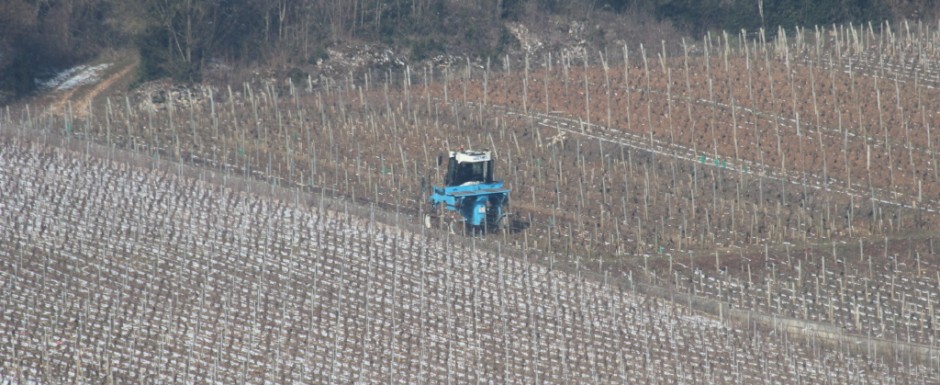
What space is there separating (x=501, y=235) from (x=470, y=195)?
2.80 ft

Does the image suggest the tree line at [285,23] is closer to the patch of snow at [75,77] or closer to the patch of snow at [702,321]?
the patch of snow at [75,77]

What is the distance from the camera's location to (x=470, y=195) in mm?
27156

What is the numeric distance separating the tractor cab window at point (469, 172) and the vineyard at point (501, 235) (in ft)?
3.15

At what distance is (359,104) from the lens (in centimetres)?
3525

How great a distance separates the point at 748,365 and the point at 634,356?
5.16 feet

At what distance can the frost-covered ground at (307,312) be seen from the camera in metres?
21.8

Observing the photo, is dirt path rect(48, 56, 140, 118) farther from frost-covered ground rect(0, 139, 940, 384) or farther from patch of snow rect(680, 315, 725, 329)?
patch of snow rect(680, 315, 725, 329)

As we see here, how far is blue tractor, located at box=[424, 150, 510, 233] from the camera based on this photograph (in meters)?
27.2

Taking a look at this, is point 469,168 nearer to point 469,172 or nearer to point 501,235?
point 469,172

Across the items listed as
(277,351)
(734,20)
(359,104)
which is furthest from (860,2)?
(277,351)

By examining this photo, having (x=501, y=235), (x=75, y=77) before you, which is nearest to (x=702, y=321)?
(x=501, y=235)

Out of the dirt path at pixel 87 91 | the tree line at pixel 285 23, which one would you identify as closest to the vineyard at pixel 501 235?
the dirt path at pixel 87 91

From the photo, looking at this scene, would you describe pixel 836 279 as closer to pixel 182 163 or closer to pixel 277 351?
pixel 277 351

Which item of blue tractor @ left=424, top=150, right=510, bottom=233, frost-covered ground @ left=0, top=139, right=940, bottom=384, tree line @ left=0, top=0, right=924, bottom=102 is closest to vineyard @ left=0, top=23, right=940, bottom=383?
frost-covered ground @ left=0, top=139, right=940, bottom=384
